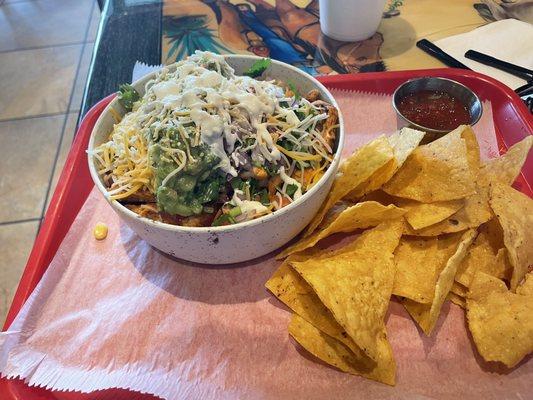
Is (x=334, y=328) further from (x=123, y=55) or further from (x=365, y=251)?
(x=123, y=55)

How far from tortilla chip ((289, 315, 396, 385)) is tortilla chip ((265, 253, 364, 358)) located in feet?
0.05

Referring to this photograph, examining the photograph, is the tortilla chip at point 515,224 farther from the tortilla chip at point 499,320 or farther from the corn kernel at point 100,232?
the corn kernel at point 100,232

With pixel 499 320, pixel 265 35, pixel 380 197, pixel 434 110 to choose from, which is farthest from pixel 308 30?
pixel 499 320

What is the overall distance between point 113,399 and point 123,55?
61.3 inches

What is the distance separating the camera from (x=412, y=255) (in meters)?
1.24

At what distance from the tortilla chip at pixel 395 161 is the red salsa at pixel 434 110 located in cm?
24

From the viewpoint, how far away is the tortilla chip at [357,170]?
120 cm

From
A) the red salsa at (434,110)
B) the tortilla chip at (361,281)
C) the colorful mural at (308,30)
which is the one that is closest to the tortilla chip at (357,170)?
the tortilla chip at (361,281)

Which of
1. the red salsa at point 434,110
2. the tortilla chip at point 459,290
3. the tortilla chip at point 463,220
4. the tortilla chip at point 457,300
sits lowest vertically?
the tortilla chip at point 457,300

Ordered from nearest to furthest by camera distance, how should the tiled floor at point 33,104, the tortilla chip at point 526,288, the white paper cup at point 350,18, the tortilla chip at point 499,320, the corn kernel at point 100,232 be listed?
the tortilla chip at point 499,320 → the tortilla chip at point 526,288 → the corn kernel at point 100,232 → the white paper cup at point 350,18 → the tiled floor at point 33,104

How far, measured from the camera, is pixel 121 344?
1.10m

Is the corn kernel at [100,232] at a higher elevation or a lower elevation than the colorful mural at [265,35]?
lower

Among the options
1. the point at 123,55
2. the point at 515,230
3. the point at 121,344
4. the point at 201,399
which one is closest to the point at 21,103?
the point at 123,55

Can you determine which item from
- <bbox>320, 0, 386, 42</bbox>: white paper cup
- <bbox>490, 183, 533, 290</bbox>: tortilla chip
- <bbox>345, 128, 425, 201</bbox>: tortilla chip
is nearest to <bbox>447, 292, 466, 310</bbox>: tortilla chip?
<bbox>490, 183, 533, 290</bbox>: tortilla chip
